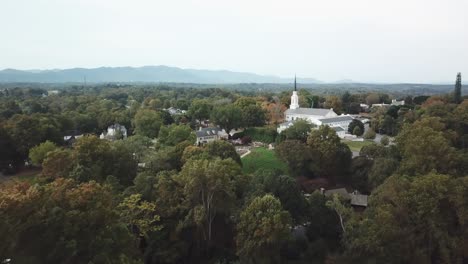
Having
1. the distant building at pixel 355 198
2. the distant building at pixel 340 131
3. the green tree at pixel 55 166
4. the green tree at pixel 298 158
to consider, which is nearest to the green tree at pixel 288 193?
the distant building at pixel 355 198

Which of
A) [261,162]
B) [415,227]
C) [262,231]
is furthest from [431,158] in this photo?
Answer: [261,162]

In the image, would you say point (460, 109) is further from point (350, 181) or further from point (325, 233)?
point (325, 233)

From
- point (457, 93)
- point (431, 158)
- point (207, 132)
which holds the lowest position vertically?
point (207, 132)

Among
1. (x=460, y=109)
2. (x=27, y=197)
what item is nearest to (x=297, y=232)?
(x=27, y=197)

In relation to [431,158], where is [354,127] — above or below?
below

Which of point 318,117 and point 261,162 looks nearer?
point 261,162

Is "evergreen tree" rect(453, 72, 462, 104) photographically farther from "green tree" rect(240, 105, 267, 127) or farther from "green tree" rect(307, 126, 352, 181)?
"green tree" rect(307, 126, 352, 181)

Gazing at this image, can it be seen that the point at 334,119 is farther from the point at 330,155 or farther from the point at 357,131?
the point at 330,155
